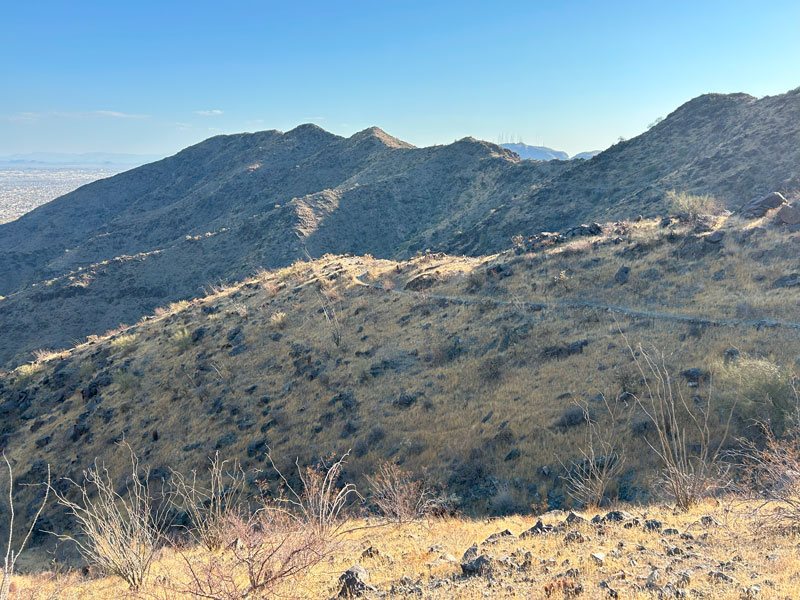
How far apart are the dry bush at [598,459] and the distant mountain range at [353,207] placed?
2649cm

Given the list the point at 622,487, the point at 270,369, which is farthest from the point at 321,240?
the point at 622,487

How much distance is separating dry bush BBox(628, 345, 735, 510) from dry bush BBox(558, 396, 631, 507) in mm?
669

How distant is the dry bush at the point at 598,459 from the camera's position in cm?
891

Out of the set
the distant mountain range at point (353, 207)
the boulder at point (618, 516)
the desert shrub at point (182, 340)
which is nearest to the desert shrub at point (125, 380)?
the desert shrub at point (182, 340)

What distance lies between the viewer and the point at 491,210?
55906 mm

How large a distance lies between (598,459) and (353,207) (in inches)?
2209

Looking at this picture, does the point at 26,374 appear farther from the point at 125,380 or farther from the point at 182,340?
the point at 182,340

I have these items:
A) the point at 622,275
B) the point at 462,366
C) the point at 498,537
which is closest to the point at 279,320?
the point at 462,366

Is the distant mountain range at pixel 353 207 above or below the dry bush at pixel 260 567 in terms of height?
above

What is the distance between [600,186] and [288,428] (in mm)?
45238

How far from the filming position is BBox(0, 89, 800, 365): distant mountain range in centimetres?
4116

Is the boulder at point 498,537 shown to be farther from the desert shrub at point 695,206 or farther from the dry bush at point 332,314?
the desert shrub at point 695,206

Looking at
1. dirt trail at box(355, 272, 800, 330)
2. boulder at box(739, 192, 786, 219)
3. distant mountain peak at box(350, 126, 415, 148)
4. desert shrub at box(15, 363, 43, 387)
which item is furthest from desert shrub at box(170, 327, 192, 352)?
distant mountain peak at box(350, 126, 415, 148)

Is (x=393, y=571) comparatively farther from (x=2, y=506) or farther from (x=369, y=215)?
(x=369, y=215)
